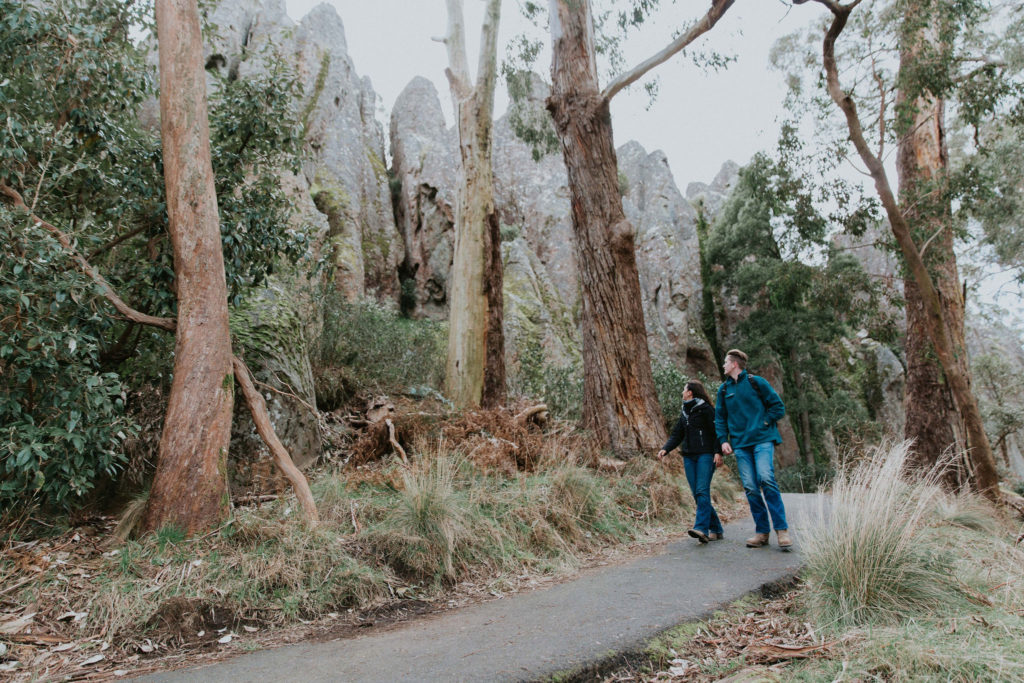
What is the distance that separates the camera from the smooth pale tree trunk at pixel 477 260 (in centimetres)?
1020

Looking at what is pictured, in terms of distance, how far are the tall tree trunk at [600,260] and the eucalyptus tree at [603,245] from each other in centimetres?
2

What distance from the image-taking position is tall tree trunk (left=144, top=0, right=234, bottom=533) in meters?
4.86

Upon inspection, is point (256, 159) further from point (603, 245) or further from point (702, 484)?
point (702, 484)

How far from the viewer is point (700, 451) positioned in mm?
6273

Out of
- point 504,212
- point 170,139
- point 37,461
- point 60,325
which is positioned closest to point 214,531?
point 37,461

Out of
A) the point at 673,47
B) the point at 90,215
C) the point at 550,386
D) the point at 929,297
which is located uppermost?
the point at 673,47

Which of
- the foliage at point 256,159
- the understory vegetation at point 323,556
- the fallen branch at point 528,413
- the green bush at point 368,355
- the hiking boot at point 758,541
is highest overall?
the foliage at point 256,159

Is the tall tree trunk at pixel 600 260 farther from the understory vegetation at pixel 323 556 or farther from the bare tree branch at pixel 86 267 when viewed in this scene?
the bare tree branch at pixel 86 267

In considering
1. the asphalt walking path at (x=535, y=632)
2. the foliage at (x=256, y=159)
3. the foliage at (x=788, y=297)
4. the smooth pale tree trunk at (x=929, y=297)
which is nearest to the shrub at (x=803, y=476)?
the foliage at (x=788, y=297)

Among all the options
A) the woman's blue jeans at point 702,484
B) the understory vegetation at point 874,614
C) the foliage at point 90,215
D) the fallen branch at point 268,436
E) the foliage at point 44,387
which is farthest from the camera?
the woman's blue jeans at point 702,484

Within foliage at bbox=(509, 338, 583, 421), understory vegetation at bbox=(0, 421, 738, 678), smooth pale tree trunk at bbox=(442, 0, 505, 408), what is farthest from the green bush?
understory vegetation at bbox=(0, 421, 738, 678)

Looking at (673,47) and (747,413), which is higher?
(673,47)

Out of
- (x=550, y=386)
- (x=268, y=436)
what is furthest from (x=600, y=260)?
(x=268, y=436)

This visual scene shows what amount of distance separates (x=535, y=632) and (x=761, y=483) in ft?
10.1
